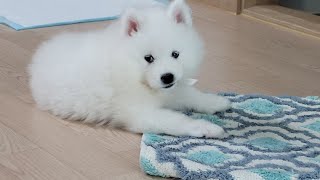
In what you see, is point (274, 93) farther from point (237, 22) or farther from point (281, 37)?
point (237, 22)

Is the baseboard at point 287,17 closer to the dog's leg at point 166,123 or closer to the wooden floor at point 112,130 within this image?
the wooden floor at point 112,130

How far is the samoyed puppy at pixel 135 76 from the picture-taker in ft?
4.68

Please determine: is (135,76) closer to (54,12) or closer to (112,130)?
(112,130)

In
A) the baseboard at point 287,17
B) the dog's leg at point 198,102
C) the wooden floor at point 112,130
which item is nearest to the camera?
the wooden floor at point 112,130

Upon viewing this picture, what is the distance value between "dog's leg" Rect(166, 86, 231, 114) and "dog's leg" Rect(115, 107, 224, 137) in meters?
0.14

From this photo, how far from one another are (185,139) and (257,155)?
0.18 m

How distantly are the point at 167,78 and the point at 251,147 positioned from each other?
26 centimetres

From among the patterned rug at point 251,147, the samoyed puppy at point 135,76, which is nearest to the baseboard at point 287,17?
the patterned rug at point 251,147

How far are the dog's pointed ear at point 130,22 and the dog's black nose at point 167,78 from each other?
0.46 feet

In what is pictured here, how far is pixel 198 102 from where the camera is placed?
5.33 feet

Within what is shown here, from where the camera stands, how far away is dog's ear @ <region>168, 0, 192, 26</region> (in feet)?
4.86

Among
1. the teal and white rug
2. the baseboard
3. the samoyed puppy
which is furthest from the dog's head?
the baseboard

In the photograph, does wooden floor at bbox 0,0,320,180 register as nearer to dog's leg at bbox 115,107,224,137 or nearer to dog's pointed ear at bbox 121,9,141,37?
dog's leg at bbox 115,107,224,137

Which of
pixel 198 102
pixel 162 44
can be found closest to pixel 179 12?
pixel 162 44
